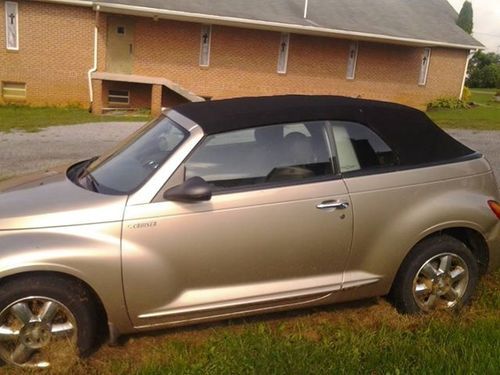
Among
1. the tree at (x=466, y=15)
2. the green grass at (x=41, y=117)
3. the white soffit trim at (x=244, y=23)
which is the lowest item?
the green grass at (x=41, y=117)

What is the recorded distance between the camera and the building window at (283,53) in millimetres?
21484

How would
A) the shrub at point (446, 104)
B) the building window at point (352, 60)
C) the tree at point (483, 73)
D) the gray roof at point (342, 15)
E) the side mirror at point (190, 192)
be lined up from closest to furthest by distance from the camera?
the side mirror at point (190, 192)
the gray roof at point (342, 15)
the building window at point (352, 60)
the shrub at point (446, 104)
the tree at point (483, 73)

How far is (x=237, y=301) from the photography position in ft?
10.8

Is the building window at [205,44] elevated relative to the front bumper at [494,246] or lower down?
elevated

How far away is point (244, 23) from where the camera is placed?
1952 centimetres

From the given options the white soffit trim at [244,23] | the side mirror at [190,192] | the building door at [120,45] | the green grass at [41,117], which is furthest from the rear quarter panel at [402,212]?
the building door at [120,45]

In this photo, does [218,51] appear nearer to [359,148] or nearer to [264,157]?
[359,148]

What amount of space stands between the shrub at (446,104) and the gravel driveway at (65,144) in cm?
1090

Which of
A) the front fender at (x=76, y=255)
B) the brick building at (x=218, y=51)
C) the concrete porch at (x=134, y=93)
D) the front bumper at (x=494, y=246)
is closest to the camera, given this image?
the front fender at (x=76, y=255)

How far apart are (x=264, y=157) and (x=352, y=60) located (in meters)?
21.0

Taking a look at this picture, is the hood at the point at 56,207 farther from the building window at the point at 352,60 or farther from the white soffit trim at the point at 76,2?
the building window at the point at 352,60

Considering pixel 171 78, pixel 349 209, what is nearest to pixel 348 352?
pixel 349 209

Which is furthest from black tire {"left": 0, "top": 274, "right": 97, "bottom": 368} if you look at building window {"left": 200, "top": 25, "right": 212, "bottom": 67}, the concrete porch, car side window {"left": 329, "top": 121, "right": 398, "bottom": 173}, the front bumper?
building window {"left": 200, "top": 25, "right": 212, "bottom": 67}

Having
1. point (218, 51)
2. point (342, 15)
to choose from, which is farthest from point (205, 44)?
point (342, 15)
